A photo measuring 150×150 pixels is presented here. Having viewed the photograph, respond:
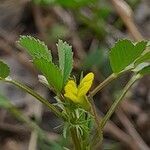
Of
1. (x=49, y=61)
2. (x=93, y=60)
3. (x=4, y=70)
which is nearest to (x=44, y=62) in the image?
(x=49, y=61)

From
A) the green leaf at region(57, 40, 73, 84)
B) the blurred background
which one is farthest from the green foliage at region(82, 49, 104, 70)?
the green leaf at region(57, 40, 73, 84)

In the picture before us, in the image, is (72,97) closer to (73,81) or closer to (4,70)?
(73,81)

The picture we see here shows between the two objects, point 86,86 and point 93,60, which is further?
point 93,60

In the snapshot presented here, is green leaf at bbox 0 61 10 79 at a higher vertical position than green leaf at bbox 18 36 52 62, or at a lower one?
lower

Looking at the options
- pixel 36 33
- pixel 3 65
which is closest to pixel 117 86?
pixel 36 33

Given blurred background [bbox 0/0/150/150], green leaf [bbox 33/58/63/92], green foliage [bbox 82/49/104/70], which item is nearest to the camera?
green leaf [bbox 33/58/63/92]

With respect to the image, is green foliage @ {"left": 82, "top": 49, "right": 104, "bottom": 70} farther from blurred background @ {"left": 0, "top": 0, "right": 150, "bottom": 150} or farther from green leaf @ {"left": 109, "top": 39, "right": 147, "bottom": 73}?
green leaf @ {"left": 109, "top": 39, "right": 147, "bottom": 73}

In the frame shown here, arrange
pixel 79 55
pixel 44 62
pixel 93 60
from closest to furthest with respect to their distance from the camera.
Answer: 1. pixel 44 62
2. pixel 93 60
3. pixel 79 55
